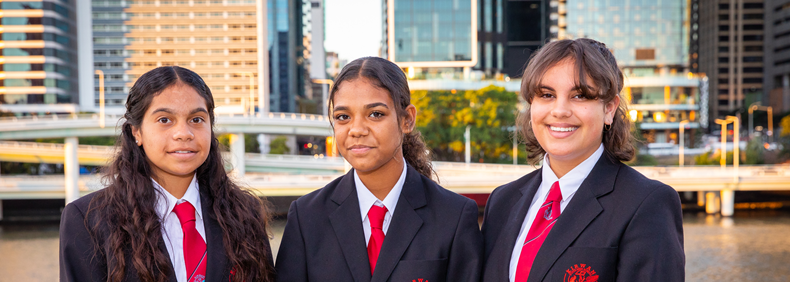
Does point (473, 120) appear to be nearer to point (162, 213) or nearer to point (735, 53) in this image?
point (162, 213)

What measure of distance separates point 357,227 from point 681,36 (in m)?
85.0

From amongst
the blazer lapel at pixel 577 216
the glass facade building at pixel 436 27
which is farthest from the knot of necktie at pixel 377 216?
the glass facade building at pixel 436 27

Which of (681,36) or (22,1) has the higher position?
(22,1)

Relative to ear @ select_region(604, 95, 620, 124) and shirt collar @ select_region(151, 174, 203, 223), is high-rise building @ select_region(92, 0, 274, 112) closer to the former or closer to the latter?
shirt collar @ select_region(151, 174, 203, 223)

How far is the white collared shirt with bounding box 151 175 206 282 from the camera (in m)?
3.29

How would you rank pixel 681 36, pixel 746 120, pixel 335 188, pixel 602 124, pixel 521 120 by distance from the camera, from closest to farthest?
pixel 602 124
pixel 335 188
pixel 521 120
pixel 681 36
pixel 746 120

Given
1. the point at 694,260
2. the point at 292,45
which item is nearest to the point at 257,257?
the point at 694,260

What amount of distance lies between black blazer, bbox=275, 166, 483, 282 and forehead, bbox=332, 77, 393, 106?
0.49 m

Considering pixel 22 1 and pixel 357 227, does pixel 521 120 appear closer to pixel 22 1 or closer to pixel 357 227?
pixel 357 227

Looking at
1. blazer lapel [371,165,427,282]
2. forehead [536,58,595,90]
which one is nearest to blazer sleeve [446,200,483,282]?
blazer lapel [371,165,427,282]

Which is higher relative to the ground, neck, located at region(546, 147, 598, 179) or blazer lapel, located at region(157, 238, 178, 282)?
neck, located at region(546, 147, 598, 179)

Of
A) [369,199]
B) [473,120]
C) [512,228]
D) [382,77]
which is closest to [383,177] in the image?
[369,199]

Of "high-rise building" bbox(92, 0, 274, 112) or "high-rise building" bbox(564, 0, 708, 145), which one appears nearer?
"high-rise building" bbox(564, 0, 708, 145)

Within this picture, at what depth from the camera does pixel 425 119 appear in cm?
4472
